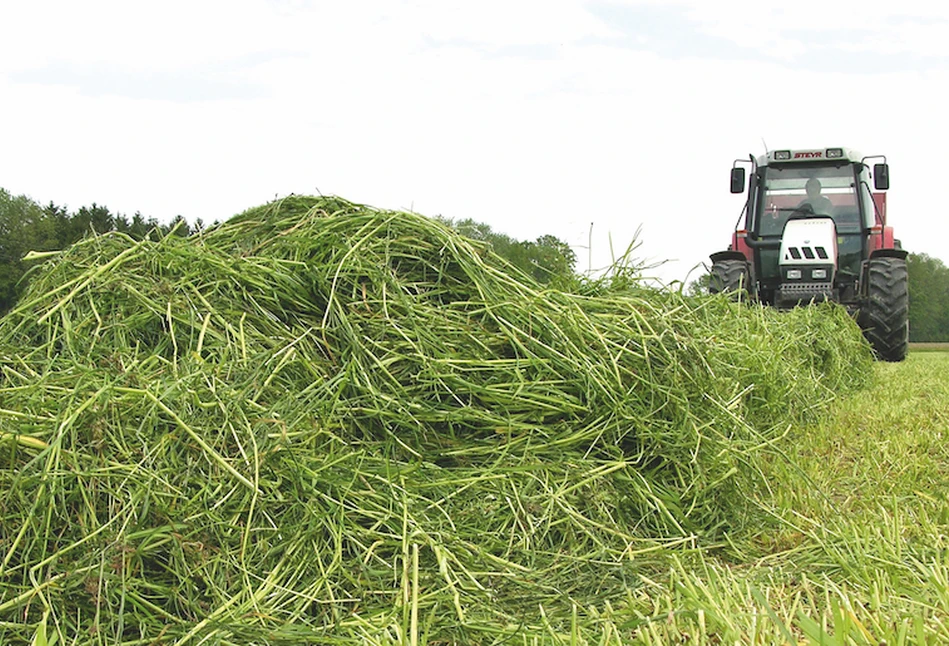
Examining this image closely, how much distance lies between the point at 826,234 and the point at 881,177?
1.27m

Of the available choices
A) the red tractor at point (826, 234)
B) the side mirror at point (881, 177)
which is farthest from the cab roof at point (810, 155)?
the side mirror at point (881, 177)

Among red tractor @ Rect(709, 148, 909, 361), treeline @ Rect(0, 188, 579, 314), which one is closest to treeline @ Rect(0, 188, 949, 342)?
treeline @ Rect(0, 188, 579, 314)

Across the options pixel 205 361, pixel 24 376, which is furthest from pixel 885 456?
pixel 24 376

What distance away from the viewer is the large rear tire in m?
8.51

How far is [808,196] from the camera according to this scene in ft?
30.7

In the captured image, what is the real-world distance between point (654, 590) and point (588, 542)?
32 centimetres

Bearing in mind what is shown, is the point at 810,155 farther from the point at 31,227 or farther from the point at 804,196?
the point at 31,227

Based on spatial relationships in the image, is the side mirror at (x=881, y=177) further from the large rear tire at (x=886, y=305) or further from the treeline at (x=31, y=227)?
the treeline at (x=31, y=227)

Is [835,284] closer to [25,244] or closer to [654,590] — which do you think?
[654,590]

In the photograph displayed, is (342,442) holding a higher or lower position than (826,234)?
lower

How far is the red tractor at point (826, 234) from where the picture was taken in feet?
27.6

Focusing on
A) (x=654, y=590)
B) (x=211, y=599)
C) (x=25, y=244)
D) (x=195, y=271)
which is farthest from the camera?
(x=25, y=244)

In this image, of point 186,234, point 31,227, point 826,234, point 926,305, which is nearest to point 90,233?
point 186,234

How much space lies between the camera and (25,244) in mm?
34938
